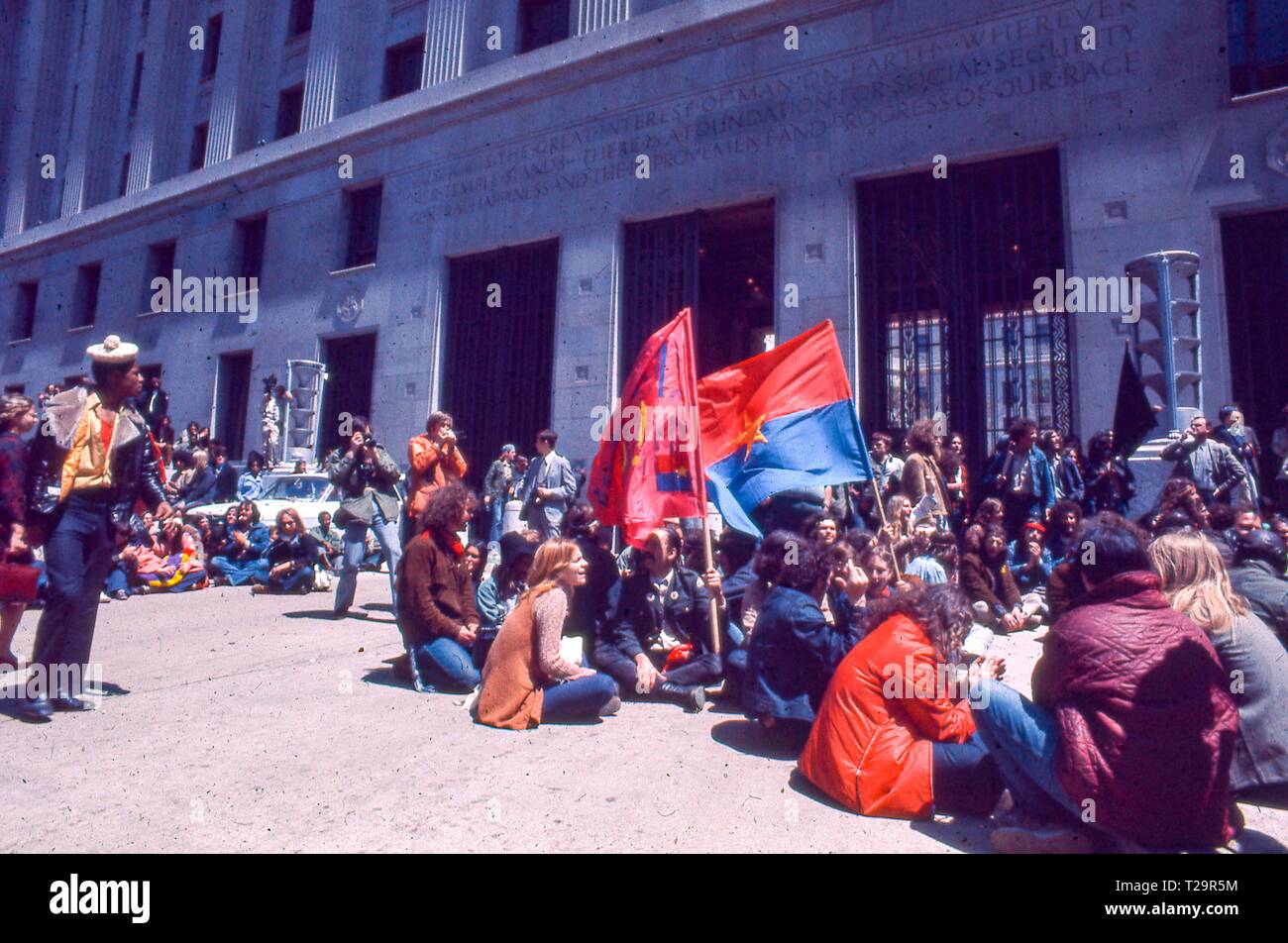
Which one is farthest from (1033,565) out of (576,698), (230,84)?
(230,84)

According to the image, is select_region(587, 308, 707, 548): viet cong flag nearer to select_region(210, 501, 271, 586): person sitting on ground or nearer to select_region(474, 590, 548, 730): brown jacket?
select_region(474, 590, 548, 730): brown jacket

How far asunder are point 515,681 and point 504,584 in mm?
1488

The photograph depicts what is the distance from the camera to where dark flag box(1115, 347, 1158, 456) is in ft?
26.2

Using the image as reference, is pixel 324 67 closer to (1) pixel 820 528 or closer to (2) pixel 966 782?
(1) pixel 820 528

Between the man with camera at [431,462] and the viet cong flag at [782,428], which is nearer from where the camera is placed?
the viet cong flag at [782,428]

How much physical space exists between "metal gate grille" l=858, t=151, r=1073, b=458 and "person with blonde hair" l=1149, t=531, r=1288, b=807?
26.4 ft

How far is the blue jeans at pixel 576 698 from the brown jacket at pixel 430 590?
104 cm

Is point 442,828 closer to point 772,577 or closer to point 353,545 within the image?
point 772,577

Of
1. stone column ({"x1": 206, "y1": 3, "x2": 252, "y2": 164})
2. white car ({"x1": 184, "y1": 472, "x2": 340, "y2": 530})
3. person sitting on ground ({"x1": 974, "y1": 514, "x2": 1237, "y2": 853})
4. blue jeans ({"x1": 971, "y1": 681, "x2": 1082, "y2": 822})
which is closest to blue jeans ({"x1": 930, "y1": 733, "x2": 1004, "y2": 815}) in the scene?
blue jeans ({"x1": 971, "y1": 681, "x2": 1082, "y2": 822})

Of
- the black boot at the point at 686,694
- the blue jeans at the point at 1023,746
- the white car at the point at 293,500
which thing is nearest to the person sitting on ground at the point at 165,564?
the white car at the point at 293,500

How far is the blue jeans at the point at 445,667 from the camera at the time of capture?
5.49m

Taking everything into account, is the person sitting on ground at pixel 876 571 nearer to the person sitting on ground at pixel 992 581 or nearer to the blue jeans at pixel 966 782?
the person sitting on ground at pixel 992 581

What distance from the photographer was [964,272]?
11555 mm

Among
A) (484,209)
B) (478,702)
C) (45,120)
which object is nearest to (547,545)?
(478,702)
